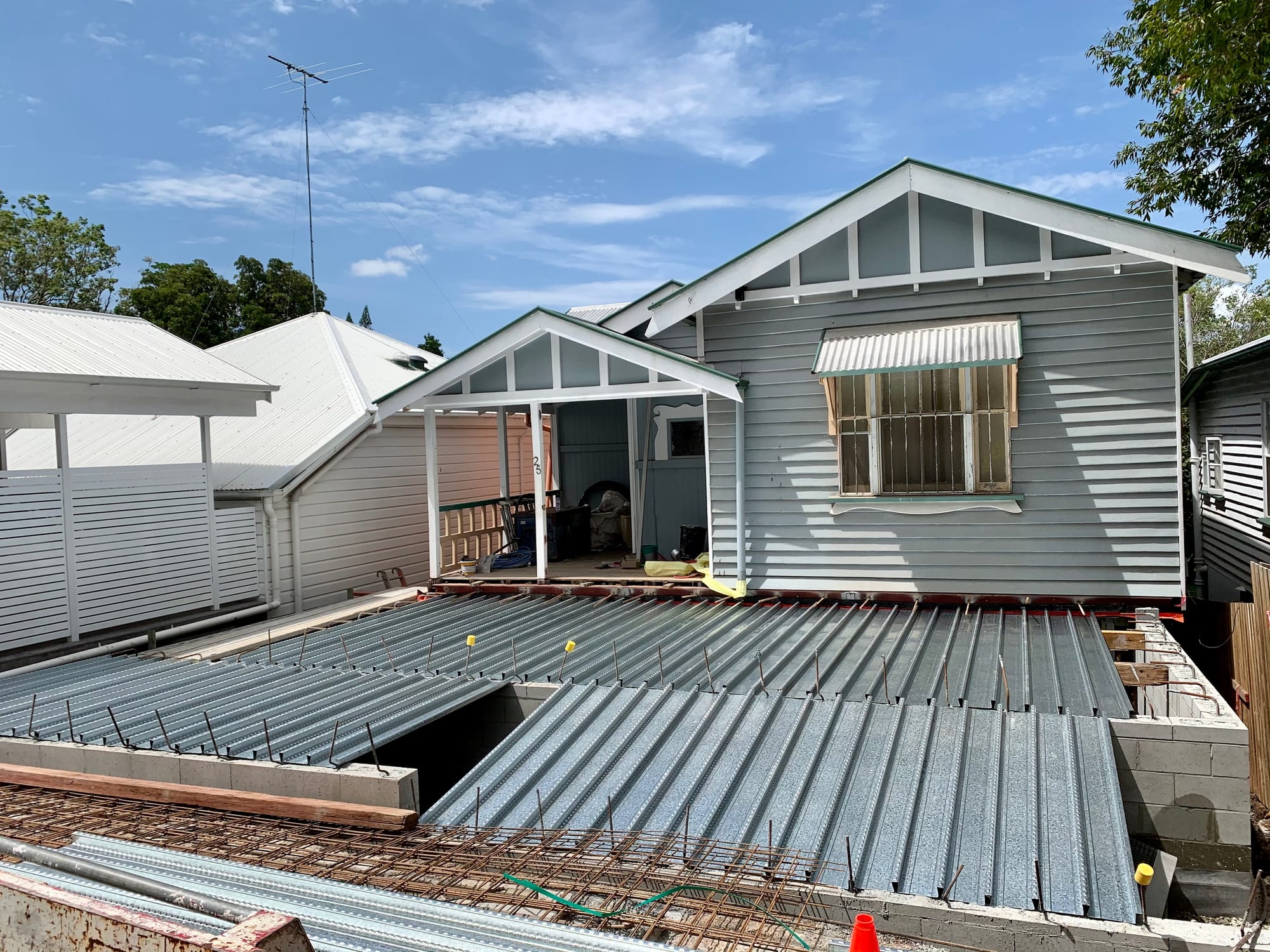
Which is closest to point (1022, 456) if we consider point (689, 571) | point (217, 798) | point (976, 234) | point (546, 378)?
point (976, 234)

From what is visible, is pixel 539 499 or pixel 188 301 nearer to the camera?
pixel 539 499

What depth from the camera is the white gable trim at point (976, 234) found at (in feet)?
27.7

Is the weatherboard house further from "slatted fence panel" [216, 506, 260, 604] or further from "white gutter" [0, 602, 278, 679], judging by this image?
"white gutter" [0, 602, 278, 679]

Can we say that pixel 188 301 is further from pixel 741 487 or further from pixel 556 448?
pixel 741 487

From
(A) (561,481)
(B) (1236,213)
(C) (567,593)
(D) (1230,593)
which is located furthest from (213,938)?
(B) (1236,213)

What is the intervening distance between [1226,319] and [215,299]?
43.3m

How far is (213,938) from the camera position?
1978 mm

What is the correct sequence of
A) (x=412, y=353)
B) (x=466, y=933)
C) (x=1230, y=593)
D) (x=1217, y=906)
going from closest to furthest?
(x=466, y=933), (x=1217, y=906), (x=1230, y=593), (x=412, y=353)

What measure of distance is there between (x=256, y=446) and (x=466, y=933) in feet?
39.1

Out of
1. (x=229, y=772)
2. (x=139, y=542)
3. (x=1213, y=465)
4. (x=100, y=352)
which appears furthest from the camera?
(x=1213, y=465)

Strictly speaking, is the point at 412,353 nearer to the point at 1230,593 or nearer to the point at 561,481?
the point at 561,481

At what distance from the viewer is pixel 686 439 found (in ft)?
42.0


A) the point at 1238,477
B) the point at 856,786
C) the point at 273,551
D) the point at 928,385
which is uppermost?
the point at 928,385

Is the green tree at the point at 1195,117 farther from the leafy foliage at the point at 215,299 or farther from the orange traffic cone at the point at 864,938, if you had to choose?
the leafy foliage at the point at 215,299
